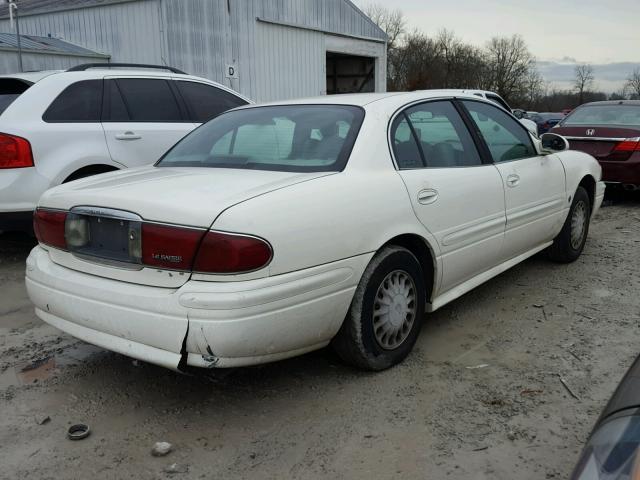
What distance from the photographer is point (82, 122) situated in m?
5.27

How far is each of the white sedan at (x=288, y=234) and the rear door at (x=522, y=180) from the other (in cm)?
3

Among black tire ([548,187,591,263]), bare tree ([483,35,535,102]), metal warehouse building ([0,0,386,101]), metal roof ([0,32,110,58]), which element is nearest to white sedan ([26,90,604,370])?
black tire ([548,187,591,263])

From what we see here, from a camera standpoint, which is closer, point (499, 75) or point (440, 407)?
point (440, 407)

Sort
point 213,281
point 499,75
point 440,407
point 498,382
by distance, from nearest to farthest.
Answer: point 213,281, point 440,407, point 498,382, point 499,75

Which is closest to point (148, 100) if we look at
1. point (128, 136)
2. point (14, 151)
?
point (128, 136)

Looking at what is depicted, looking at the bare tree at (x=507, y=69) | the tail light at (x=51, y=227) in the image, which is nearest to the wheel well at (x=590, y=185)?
the tail light at (x=51, y=227)

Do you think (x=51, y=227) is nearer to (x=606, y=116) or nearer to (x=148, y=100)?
(x=148, y=100)

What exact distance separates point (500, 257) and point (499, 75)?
66.4 m

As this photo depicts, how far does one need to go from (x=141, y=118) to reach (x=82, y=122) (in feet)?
1.98

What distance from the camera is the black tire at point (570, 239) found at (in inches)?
196

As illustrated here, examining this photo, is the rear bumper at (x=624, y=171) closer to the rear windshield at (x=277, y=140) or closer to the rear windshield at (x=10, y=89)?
the rear windshield at (x=277, y=140)

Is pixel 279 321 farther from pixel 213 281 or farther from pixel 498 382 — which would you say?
pixel 498 382

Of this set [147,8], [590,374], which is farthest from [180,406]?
[147,8]

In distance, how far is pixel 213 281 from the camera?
95.6 inches
